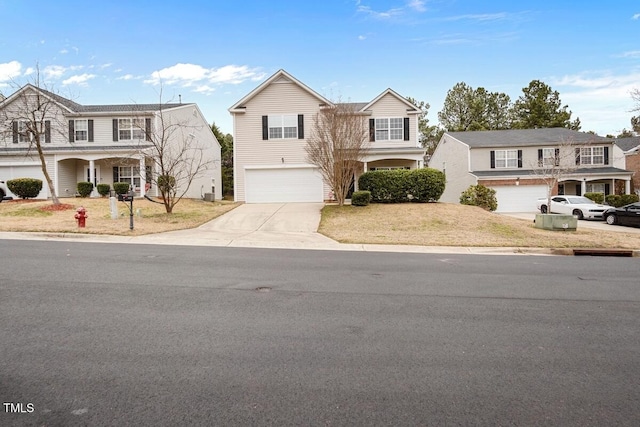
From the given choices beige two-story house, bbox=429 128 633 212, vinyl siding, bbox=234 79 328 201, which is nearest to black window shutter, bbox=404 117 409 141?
vinyl siding, bbox=234 79 328 201

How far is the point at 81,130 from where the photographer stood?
29.3 metres

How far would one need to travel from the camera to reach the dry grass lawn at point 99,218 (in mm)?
15200

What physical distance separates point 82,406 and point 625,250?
15.3m

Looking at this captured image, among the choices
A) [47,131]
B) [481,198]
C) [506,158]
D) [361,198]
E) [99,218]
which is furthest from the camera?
[506,158]

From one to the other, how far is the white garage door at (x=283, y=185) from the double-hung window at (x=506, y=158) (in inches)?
651

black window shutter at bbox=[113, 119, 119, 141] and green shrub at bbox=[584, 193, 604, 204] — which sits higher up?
black window shutter at bbox=[113, 119, 119, 141]

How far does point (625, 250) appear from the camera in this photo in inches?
524

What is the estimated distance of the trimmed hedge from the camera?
2300 centimetres

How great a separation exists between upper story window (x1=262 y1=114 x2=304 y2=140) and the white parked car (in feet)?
53.8

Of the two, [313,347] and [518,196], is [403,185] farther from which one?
[313,347]

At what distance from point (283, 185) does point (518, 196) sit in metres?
18.6

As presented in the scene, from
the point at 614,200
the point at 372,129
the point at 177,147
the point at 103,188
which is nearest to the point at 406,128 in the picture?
the point at 372,129

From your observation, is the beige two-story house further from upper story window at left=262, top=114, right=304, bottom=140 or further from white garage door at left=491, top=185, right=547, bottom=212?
upper story window at left=262, top=114, right=304, bottom=140

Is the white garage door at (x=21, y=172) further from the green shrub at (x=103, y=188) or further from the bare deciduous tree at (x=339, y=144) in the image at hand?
the bare deciduous tree at (x=339, y=144)
